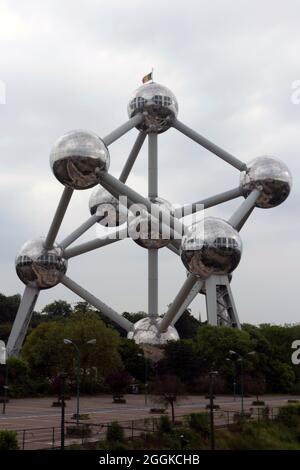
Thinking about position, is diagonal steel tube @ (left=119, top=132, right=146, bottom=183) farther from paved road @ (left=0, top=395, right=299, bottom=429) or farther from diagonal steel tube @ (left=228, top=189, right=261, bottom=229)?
paved road @ (left=0, top=395, right=299, bottom=429)

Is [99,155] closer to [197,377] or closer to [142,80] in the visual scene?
[142,80]

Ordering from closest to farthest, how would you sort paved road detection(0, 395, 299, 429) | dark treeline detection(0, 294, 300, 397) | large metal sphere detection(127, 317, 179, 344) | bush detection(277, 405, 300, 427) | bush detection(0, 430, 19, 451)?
bush detection(0, 430, 19, 451)
bush detection(277, 405, 300, 427)
paved road detection(0, 395, 299, 429)
dark treeline detection(0, 294, 300, 397)
large metal sphere detection(127, 317, 179, 344)

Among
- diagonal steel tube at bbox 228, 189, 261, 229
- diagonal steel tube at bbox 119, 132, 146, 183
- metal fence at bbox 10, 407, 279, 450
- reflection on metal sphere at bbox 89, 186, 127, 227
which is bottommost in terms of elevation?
metal fence at bbox 10, 407, 279, 450

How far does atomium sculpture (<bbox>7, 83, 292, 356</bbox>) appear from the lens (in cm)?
3425

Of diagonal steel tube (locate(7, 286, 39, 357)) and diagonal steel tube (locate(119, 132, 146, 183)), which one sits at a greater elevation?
diagonal steel tube (locate(119, 132, 146, 183))

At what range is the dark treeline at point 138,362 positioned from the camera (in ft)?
125

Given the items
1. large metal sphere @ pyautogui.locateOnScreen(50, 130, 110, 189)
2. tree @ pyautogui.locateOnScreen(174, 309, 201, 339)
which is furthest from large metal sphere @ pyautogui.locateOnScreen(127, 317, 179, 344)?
tree @ pyautogui.locateOnScreen(174, 309, 201, 339)

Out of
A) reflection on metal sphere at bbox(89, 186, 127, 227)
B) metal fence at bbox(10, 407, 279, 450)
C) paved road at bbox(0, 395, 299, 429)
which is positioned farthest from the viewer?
reflection on metal sphere at bbox(89, 186, 127, 227)

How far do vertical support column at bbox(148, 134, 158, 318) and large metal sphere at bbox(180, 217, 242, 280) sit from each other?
929cm

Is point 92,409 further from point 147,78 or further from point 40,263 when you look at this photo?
point 147,78

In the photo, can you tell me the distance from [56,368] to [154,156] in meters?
13.4

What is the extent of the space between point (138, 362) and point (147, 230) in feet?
33.1

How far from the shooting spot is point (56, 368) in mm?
40406
